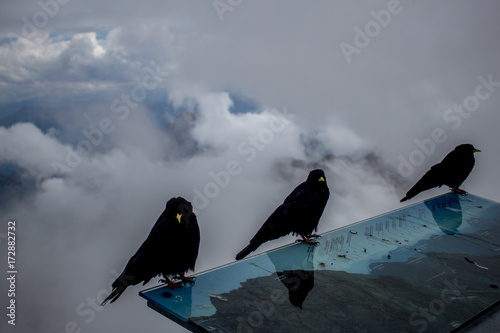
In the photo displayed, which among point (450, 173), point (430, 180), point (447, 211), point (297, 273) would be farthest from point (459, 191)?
point (297, 273)

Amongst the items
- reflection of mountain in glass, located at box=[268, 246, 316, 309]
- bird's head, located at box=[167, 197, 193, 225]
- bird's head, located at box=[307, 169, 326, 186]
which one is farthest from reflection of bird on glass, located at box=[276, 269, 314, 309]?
bird's head, located at box=[307, 169, 326, 186]

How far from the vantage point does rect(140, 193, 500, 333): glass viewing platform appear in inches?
118

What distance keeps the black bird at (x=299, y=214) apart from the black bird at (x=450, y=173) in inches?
99.7

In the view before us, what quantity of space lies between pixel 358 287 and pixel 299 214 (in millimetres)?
1379

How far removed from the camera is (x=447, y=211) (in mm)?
5723

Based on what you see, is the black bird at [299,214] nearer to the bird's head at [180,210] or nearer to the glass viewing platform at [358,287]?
the glass viewing platform at [358,287]

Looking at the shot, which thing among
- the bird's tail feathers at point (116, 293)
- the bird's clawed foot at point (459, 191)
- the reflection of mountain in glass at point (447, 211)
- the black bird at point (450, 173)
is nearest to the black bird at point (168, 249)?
the bird's tail feathers at point (116, 293)

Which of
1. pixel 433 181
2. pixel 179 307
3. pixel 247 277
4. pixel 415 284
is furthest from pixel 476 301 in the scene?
pixel 433 181

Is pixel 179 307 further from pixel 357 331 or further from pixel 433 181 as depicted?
pixel 433 181

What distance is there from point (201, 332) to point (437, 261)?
2.65m

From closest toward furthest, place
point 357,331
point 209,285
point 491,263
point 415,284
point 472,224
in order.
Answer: point 357,331 < point 209,285 < point 415,284 < point 491,263 < point 472,224

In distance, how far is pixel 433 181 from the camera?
6.82 m

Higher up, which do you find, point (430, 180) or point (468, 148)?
point (468, 148)

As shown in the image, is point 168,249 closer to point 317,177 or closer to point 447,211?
point 317,177
